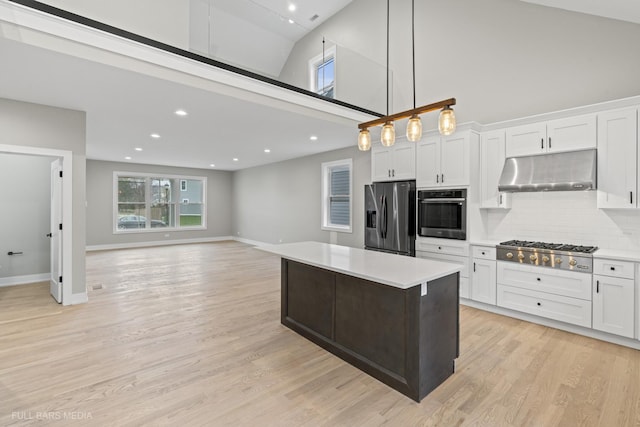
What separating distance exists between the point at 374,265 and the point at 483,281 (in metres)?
2.24

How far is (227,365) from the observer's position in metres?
2.58

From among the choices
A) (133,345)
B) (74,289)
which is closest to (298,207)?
(74,289)

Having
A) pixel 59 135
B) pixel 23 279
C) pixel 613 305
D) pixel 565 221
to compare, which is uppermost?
pixel 59 135

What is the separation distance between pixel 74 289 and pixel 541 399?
5389mm

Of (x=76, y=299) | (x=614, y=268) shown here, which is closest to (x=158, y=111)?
(x=76, y=299)

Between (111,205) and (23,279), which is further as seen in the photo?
(111,205)

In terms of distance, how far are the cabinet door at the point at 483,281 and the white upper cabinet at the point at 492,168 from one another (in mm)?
808

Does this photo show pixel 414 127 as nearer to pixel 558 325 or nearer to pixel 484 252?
pixel 484 252

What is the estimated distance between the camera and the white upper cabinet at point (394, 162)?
468 cm

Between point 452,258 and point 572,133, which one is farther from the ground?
point 572,133

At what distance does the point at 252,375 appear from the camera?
243 centimetres

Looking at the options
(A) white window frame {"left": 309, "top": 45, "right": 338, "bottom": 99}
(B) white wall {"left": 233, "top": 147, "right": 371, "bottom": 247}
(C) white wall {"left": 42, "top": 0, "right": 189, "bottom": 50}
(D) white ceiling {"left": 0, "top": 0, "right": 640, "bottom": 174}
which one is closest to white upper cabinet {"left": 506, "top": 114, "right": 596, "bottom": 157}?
(D) white ceiling {"left": 0, "top": 0, "right": 640, "bottom": 174}

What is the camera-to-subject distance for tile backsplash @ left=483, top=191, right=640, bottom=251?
3301mm

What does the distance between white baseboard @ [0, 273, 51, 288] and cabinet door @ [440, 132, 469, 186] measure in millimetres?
7078
